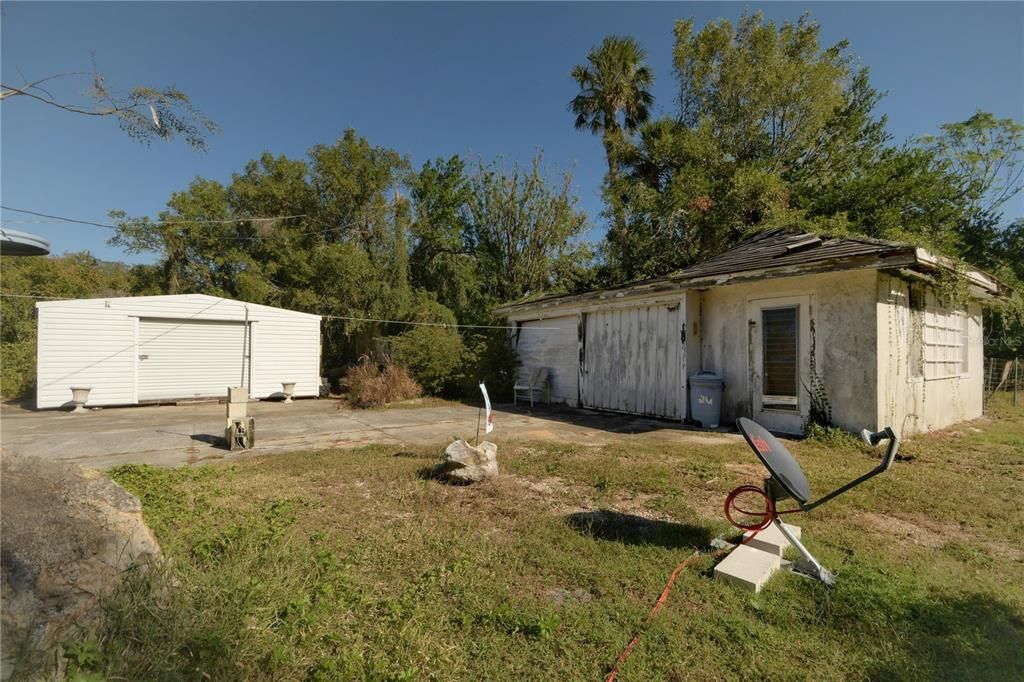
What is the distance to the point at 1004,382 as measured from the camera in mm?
13383

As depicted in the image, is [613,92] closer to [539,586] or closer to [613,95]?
[613,95]

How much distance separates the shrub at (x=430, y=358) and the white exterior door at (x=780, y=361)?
796cm

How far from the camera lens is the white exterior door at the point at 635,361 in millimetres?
8992

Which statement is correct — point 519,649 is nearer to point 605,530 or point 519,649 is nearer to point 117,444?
point 605,530

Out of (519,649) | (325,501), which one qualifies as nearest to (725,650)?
(519,649)

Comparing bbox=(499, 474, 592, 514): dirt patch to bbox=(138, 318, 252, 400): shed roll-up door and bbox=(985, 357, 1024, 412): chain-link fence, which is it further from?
bbox=(985, 357, 1024, 412): chain-link fence

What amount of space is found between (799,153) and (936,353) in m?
10.8

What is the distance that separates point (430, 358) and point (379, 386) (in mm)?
1783

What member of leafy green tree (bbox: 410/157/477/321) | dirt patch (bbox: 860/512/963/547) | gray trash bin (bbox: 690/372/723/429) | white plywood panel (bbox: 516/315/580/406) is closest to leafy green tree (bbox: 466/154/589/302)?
leafy green tree (bbox: 410/157/477/321)

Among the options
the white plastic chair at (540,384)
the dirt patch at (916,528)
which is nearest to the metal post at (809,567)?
the dirt patch at (916,528)

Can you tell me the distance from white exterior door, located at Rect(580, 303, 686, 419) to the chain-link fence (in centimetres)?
972

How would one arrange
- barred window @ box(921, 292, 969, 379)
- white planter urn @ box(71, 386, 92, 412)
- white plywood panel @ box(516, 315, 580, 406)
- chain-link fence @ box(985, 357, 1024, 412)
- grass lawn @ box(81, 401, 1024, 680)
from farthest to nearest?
chain-link fence @ box(985, 357, 1024, 412)
white plywood panel @ box(516, 315, 580, 406)
white planter urn @ box(71, 386, 92, 412)
barred window @ box(921, 292, 969, 379)
grass lawn @ box(81, 401, 1024, 680)

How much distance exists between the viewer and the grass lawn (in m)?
1.98

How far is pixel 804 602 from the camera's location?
2547 mm
